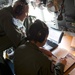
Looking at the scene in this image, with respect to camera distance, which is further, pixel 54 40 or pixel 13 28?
pixel 54 40

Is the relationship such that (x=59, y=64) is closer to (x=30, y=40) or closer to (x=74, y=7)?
(x=30, y=40)

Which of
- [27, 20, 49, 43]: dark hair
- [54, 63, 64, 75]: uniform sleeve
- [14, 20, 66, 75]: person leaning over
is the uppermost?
[27, 20, 49, 43]: dark hair

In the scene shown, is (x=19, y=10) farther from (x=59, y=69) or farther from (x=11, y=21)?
(x=59, y=69)

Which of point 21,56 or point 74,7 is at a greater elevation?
point 74,7

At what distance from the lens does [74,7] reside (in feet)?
5.13

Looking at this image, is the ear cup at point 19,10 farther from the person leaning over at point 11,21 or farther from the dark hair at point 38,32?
the dark hair at point 38,32

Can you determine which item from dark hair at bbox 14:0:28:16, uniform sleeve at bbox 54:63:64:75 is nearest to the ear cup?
dark hair at bbox 14:0:28:16

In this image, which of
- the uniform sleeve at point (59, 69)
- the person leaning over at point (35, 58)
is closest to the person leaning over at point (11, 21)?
the person leaning over at point (35, 58)

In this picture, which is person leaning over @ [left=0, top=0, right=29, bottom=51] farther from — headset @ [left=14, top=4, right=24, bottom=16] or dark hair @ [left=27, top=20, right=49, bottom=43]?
dark hair @ [left=27, top=20, right=49, bottom=43]

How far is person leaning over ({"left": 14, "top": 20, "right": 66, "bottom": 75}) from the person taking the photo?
110 centimetres

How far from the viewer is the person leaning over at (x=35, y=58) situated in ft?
3.62

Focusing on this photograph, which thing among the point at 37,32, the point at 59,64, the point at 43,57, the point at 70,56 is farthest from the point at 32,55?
the point at 70,56

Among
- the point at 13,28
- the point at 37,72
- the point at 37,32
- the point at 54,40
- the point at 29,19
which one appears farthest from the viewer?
the point at 29,19

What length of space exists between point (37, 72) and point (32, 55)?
12 cm
